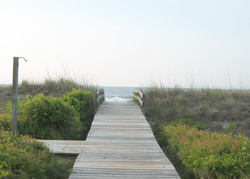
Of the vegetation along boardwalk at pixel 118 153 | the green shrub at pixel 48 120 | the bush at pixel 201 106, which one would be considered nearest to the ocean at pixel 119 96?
the bush at pixel 201 106

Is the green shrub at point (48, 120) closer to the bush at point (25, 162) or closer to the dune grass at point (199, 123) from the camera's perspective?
the bush at point (25, 162)

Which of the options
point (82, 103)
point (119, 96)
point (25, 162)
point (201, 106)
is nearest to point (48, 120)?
point (82, 103)

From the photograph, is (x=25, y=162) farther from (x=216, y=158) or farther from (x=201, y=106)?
(x=201, y=106)

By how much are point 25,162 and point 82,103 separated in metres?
5.88

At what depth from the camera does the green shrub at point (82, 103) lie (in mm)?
9015

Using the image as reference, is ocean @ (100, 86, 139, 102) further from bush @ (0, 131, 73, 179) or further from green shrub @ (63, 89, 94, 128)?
bush @ (0, 131, 73, 179)

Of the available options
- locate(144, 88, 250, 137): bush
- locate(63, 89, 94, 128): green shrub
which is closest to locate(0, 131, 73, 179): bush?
locate(63, 89, 94, 128): green shrub

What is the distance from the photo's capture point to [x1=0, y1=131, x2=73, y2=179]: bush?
324 centimetres

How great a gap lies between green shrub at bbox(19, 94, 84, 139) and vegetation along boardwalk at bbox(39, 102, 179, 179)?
0.75 m

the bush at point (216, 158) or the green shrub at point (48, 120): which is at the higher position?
the green shrub at point (48, 120)

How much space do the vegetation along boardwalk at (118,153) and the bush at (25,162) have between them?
1.13ft

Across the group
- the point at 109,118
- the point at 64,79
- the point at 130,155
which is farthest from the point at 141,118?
the point at 64,79

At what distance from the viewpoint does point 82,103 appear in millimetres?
9289

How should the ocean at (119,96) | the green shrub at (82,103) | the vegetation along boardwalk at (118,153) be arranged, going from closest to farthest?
1. the vegetation along boardwalk at (118,153)
2. the green shrub at (82,103)
3. the ocean at (119,96)
